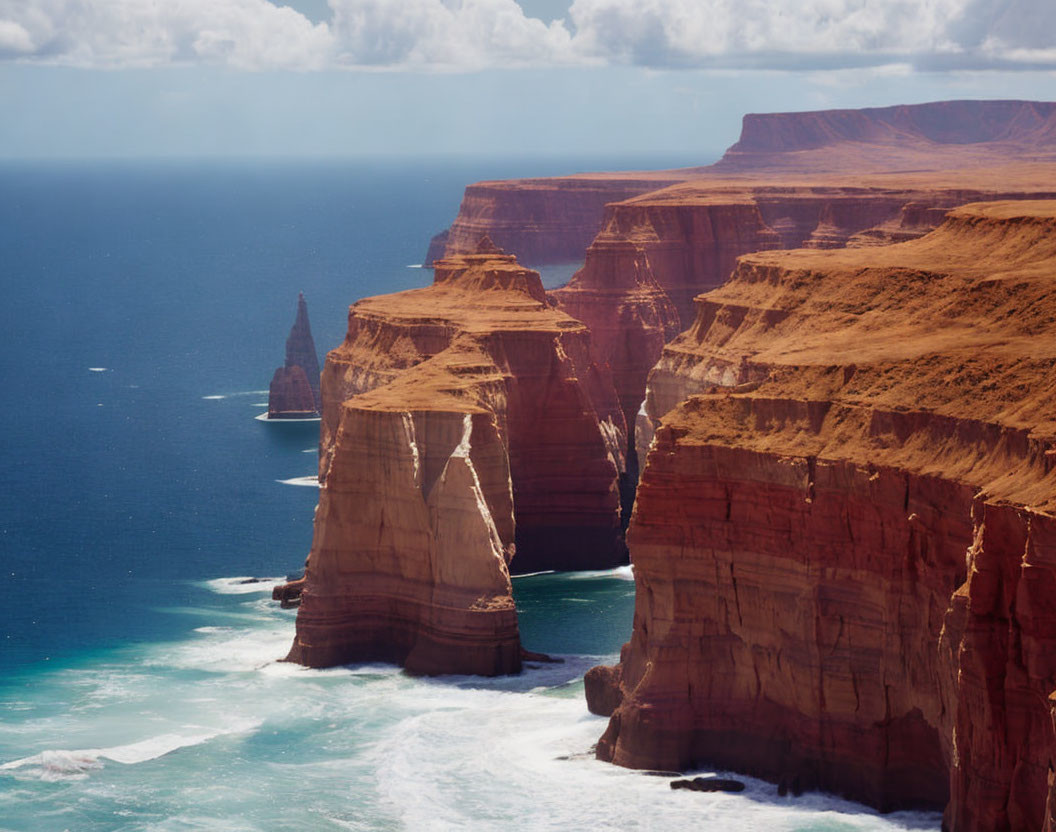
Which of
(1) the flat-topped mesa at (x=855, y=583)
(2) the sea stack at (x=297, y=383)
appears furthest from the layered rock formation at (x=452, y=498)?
(2) the sea stack at (x=297, y=383)

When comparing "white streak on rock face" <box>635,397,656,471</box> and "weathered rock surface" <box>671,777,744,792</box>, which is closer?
"weathered rock surface" <box>671,777,744,792</box>

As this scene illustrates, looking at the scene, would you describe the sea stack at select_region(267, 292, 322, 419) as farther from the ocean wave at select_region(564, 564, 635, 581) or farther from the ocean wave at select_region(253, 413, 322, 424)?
the ocean wave at select_region(564, 564, 635, 581)

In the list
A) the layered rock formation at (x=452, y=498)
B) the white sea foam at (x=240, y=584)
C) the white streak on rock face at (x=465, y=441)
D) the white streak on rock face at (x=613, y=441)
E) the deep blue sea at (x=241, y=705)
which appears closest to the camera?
the deep blue sea at (x=241, y=705)

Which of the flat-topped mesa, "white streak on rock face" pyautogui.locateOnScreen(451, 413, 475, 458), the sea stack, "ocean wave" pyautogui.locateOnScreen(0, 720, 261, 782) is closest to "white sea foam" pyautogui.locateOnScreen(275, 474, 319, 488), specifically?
the sea stack

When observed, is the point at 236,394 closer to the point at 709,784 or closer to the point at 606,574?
the point at 606,574

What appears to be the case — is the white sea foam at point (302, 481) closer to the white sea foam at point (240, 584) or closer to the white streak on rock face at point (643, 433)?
the white streak on rock face at point (643, 433)

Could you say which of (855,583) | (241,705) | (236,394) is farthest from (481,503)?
(236,394)

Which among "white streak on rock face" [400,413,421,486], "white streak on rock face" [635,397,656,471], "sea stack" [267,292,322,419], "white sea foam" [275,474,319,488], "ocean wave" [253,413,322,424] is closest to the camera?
"white streak on rock face" [400,413,421,486]
